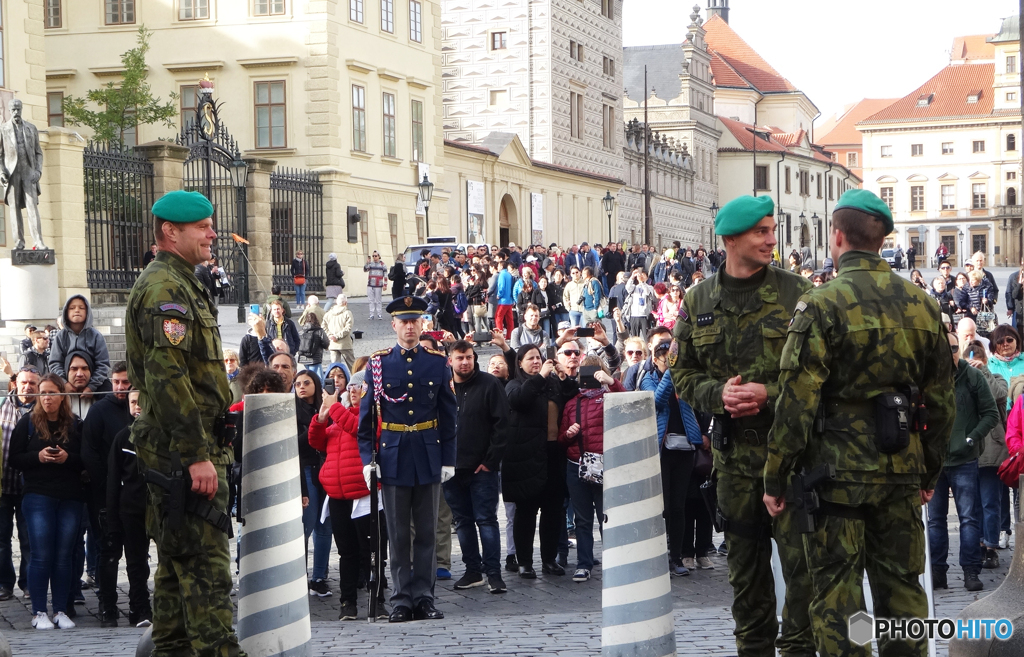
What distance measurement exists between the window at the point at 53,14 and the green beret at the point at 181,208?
1522 inches

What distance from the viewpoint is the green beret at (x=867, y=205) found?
5289mm

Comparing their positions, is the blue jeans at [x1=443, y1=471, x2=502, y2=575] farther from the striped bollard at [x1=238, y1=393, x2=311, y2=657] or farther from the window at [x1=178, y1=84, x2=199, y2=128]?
the window at [x1=178, y1=84, x2=199, y2=128]

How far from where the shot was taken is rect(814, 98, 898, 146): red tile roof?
143875 millimetres

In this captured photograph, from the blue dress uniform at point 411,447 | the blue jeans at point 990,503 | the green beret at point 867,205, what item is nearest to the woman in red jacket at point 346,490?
the blue dress uniform at point 411,447

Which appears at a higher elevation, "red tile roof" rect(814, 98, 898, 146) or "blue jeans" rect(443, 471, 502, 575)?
"red tile roof" rect(814, 98, 898, 146)

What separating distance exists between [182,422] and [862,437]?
107 inches

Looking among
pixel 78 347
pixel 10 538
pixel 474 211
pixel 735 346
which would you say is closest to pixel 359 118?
pixel 474 211

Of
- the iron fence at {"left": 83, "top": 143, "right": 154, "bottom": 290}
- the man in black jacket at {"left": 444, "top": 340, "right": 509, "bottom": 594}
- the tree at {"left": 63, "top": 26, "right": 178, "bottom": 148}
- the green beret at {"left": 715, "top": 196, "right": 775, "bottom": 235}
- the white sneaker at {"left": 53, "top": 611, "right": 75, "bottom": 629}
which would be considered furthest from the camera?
the tree at {"left": 63, "top": 26, "right": 178, "bottom": 148}

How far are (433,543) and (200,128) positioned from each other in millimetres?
24234

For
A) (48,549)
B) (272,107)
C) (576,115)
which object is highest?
(576,115)

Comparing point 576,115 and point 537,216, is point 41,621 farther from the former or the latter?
point 576,115

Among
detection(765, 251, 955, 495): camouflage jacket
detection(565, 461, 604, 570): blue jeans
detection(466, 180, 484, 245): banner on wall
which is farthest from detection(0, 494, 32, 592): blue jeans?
detection(466, 180, 484, 245): banner on wall

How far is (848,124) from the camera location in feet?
477

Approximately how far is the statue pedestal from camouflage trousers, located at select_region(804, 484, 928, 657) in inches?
654
